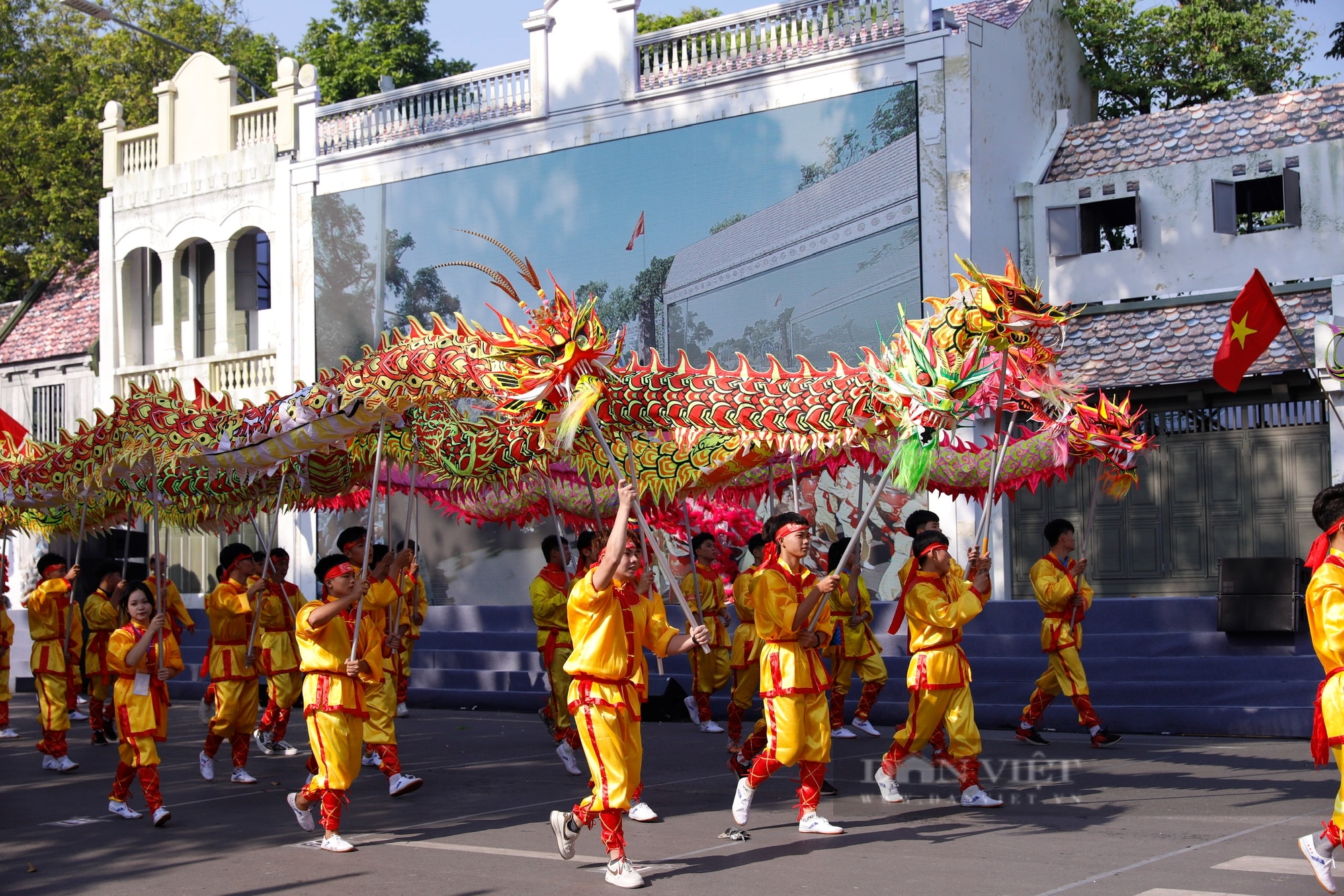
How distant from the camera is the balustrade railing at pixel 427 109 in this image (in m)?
19.0

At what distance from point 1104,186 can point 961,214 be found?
1877 millimetres

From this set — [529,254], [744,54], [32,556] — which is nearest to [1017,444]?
[744,54]

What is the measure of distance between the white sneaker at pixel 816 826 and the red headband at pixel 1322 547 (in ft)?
8.95

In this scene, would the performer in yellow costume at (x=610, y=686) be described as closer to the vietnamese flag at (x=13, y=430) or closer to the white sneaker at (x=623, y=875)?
the white sneaker at (x=623, y=875)

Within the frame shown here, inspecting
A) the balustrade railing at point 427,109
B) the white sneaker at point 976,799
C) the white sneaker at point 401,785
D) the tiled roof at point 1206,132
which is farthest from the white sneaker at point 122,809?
the tiled roof at point 1206,132

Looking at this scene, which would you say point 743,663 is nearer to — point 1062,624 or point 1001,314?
point 1062,624

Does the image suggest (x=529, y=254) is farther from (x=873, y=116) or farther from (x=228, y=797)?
(x=228, y=797)

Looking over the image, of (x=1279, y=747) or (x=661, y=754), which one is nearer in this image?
(x=1279, y=747)

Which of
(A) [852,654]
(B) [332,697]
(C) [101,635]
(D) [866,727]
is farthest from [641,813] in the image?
(C) [101,635]

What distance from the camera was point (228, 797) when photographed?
962 centimetres

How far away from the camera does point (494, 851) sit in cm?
753

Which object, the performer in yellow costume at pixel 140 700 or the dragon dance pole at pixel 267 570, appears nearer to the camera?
the performer in yellow costume at pixel 140 700

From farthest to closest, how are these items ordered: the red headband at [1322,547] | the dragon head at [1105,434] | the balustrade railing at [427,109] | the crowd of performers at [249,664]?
the balustrade railing at [427,109], the dragon head at [1105,434], the crowd of performers at [249,664], the red headband at [1322,547]

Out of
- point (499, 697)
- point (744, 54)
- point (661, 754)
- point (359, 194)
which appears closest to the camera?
point (661, 754)
